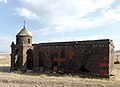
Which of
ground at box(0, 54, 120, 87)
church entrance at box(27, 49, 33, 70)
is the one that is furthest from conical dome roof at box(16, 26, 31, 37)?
ground at box(0, 54, 120, 87)

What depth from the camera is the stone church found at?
83.7 feet

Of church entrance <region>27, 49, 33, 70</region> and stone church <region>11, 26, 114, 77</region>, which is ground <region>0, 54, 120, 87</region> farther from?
church entrance <region>27, 49, 33, 70</region>

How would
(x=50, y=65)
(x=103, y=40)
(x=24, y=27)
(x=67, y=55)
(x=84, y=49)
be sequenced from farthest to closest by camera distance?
(x=24, y=27) → (x=50, y=65) → (x=67, y=55) → (x=84, y=49) → (x=103, y=40)

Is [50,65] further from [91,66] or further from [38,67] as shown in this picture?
[91,66]

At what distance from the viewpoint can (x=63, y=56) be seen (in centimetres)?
2967

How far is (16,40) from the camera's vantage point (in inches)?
1409

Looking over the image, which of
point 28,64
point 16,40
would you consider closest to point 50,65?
point 28,64

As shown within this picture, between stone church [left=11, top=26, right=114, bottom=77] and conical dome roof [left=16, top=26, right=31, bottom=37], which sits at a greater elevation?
conical dome roof [left=16, top=26, right=31, bottom=37]

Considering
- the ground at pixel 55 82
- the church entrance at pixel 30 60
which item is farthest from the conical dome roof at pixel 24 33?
the ground at pixel 55 82

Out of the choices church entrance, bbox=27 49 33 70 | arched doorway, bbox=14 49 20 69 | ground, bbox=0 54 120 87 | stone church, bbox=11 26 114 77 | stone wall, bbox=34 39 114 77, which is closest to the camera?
ground, bbox=0 54 120 87

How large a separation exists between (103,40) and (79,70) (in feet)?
17.1

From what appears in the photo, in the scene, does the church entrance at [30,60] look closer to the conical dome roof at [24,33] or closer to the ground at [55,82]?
the conical dome roof at [24,33]

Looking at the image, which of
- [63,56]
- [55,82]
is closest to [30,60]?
[63,56]

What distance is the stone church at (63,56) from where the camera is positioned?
83.7 feet
